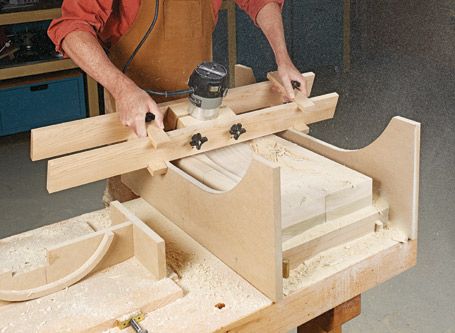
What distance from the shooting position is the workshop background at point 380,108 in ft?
8.76

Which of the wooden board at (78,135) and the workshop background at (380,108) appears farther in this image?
the workshop background at (380,108)

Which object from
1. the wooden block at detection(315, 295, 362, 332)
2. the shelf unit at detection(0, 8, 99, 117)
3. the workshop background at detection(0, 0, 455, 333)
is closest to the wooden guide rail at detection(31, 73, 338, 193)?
the wooden block at detection(315, 295, 362, 332)

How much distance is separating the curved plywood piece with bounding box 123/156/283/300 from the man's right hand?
113mm

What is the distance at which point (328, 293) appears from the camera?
1313mm

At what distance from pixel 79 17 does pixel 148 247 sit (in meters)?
0.70

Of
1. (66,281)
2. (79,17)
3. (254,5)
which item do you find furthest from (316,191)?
(254,5)

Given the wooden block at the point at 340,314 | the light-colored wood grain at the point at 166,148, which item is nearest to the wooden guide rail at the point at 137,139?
the light-colored wood grain at the point at 166,148

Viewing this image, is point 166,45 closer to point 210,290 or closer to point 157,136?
point 157,136

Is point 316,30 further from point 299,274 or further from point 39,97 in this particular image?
point 299,274

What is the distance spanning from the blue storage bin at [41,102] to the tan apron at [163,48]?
222cm

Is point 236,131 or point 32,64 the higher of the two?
point 236,131

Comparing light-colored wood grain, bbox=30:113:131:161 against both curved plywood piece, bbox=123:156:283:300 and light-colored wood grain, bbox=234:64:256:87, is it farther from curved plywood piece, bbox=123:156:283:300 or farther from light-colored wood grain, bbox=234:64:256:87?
light-colored wood grain, bbox=234:64:256:87

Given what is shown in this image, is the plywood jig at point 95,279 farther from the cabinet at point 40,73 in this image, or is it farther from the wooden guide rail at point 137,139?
the cabinet at point 40,73

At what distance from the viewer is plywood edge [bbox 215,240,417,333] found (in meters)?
1.23
